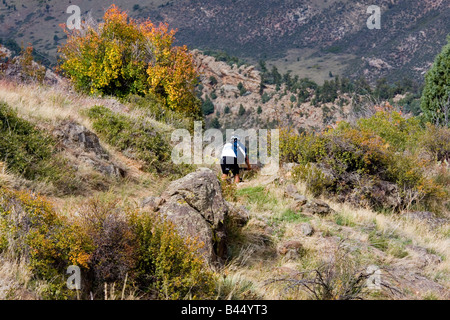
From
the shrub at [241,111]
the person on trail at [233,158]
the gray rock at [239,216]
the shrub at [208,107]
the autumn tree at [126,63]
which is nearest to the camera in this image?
the gray rock at [239,216]

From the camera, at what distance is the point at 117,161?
8.05 m

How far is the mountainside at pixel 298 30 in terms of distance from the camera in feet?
298

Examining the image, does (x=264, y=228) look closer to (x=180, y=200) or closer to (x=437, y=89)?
(x=180, y=200)

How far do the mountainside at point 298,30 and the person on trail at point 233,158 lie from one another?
249 ft

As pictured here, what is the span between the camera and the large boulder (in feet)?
14.5

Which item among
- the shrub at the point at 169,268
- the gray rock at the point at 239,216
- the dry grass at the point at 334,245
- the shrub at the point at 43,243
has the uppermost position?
the shrub at the point at 43,243

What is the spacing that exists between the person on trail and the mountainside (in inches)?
2987

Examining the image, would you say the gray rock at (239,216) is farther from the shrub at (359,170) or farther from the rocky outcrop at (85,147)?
the shrub at (359,170)

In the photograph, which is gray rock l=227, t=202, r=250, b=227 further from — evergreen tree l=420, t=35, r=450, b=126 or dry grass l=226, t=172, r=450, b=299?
evergreen tree l=420, t=35, r=450, b=126

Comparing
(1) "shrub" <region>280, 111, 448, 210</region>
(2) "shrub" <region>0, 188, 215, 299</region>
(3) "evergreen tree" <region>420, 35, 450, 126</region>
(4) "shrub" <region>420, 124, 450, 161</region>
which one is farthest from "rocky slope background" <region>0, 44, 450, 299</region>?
(3) "evergreen tree" <region>420, 35, 450, 126</region>

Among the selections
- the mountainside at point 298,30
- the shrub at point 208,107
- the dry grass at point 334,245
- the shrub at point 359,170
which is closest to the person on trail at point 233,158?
the dry grass at point 334,245

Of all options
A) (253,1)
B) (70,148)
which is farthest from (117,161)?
(253,1)

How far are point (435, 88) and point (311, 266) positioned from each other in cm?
2042

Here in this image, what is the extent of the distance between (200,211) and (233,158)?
180 inches
